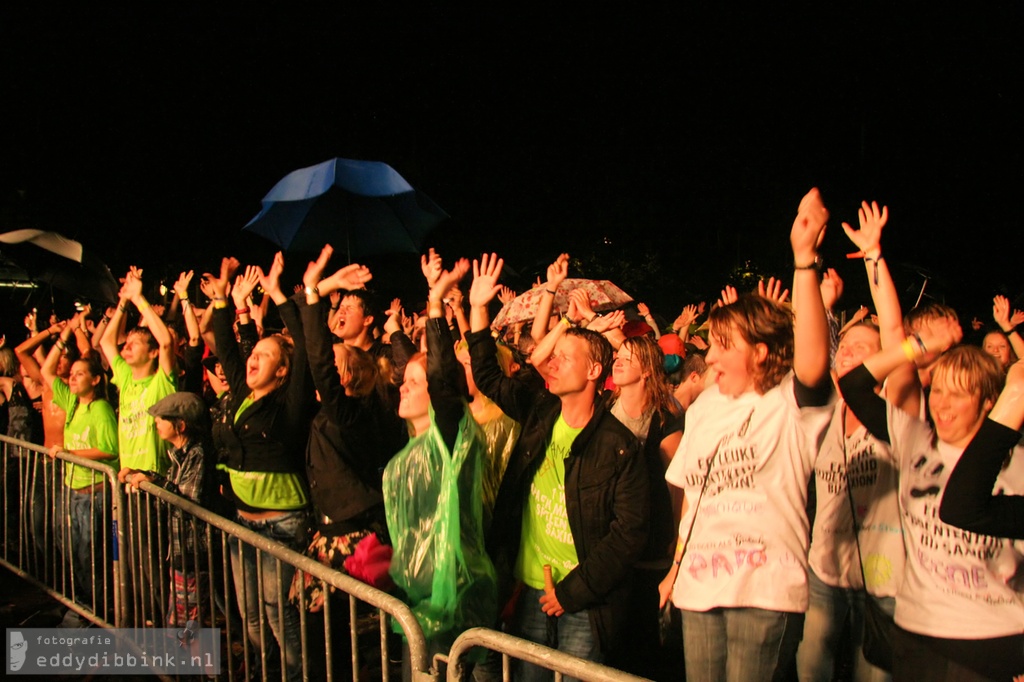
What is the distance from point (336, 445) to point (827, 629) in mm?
2646

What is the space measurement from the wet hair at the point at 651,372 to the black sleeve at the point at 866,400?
1.17 meters

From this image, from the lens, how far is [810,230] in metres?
2.63

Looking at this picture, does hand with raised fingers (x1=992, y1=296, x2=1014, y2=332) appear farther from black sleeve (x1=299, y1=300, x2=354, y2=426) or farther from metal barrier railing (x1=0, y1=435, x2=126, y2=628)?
metal barrier railing (x1=0, y1=435, x2=126, y2=628)

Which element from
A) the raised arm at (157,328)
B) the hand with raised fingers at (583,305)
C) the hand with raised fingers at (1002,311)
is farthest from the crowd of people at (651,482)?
the hand with raised fingers at (1002,311)

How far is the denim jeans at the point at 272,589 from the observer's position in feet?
11.9

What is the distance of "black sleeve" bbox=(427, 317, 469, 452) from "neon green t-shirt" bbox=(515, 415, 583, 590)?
48 cm

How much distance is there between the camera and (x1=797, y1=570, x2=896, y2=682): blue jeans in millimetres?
3383

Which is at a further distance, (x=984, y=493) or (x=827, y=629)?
(x=827, y=629)

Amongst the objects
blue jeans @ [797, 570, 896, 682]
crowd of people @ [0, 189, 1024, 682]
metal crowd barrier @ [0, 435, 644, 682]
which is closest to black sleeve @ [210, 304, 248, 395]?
crowd of people @ [0, 189, 1024, 682]

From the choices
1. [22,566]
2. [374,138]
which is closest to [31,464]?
[22,566]

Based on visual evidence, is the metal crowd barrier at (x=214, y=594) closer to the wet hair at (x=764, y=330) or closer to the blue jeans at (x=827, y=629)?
the wet hair at (x=764, y=330)

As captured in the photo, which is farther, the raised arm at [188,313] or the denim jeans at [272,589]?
the raised arm at [188,313]

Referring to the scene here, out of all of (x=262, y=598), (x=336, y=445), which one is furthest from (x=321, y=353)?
(x=262, y=598)

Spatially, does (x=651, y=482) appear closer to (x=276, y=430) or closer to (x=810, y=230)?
(x=810, y=230)
